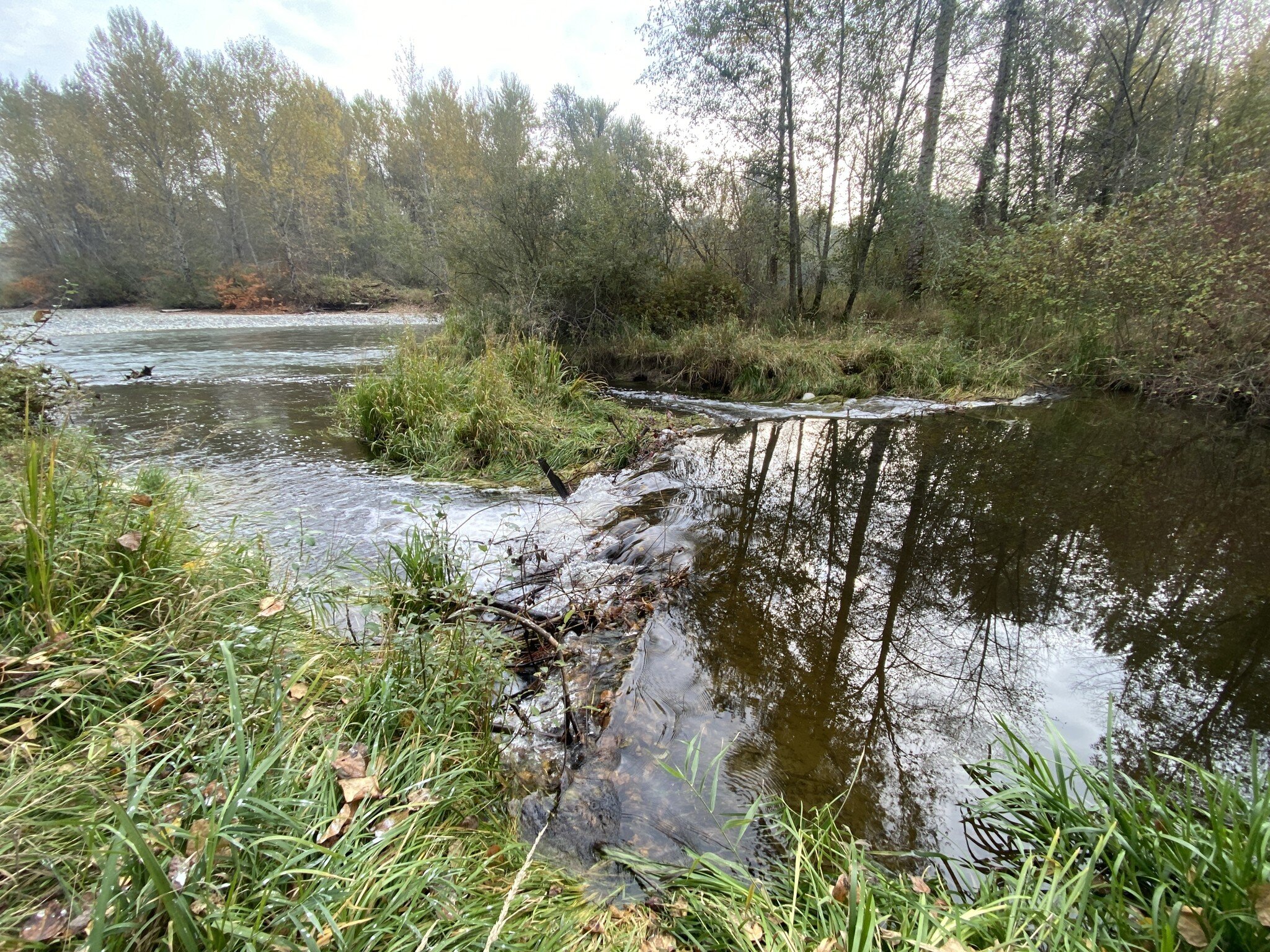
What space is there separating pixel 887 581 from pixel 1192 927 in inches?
87.5

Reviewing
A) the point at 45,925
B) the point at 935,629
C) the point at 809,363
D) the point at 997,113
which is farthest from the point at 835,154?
the point at 45,925

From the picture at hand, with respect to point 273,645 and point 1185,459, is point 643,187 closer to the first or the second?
point 1185,459

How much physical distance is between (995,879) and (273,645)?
8.39ft

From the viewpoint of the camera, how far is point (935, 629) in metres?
2.87

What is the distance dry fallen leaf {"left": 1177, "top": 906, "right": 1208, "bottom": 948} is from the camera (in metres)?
1.17

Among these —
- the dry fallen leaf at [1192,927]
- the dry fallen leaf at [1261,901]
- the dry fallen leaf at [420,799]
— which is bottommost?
the dry fallen leaf at [420,799]

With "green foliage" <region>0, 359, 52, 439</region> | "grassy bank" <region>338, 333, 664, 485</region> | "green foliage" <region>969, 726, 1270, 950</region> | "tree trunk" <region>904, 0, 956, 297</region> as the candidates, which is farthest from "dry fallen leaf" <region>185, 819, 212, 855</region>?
"tree trunk" <region>904, 0, 956, 297</region>

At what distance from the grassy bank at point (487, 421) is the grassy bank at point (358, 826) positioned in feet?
11.2

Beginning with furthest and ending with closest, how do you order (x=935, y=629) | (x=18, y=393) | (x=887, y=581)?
(x=18, y=393)
(x=887, y=581)
(x=935, y=629)

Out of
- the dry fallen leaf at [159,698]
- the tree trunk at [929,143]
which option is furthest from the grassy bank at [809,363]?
the dry fallen leaf at [159,698]

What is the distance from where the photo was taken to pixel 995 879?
62.2 inches

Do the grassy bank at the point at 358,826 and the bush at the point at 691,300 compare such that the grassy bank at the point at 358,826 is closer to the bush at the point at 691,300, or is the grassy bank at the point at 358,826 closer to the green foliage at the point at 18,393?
the green foliage at the point at 18,393

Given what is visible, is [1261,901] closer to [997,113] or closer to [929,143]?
[929,143]

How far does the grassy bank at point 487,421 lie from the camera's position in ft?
18.6
